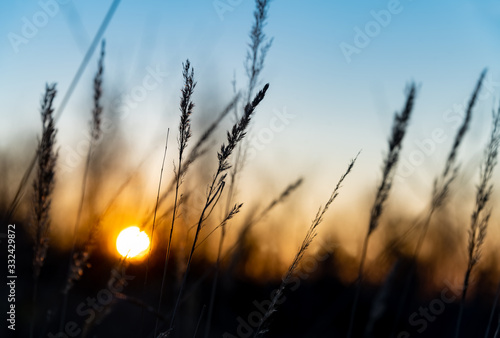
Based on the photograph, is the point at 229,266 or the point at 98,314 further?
the point at 229,266

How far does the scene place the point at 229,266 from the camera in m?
3.02

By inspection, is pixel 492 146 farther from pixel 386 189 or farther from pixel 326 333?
pixel 326 333

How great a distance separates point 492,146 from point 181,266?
1651mm

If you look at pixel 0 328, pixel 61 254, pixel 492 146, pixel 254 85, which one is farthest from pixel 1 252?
pixel 492 146
